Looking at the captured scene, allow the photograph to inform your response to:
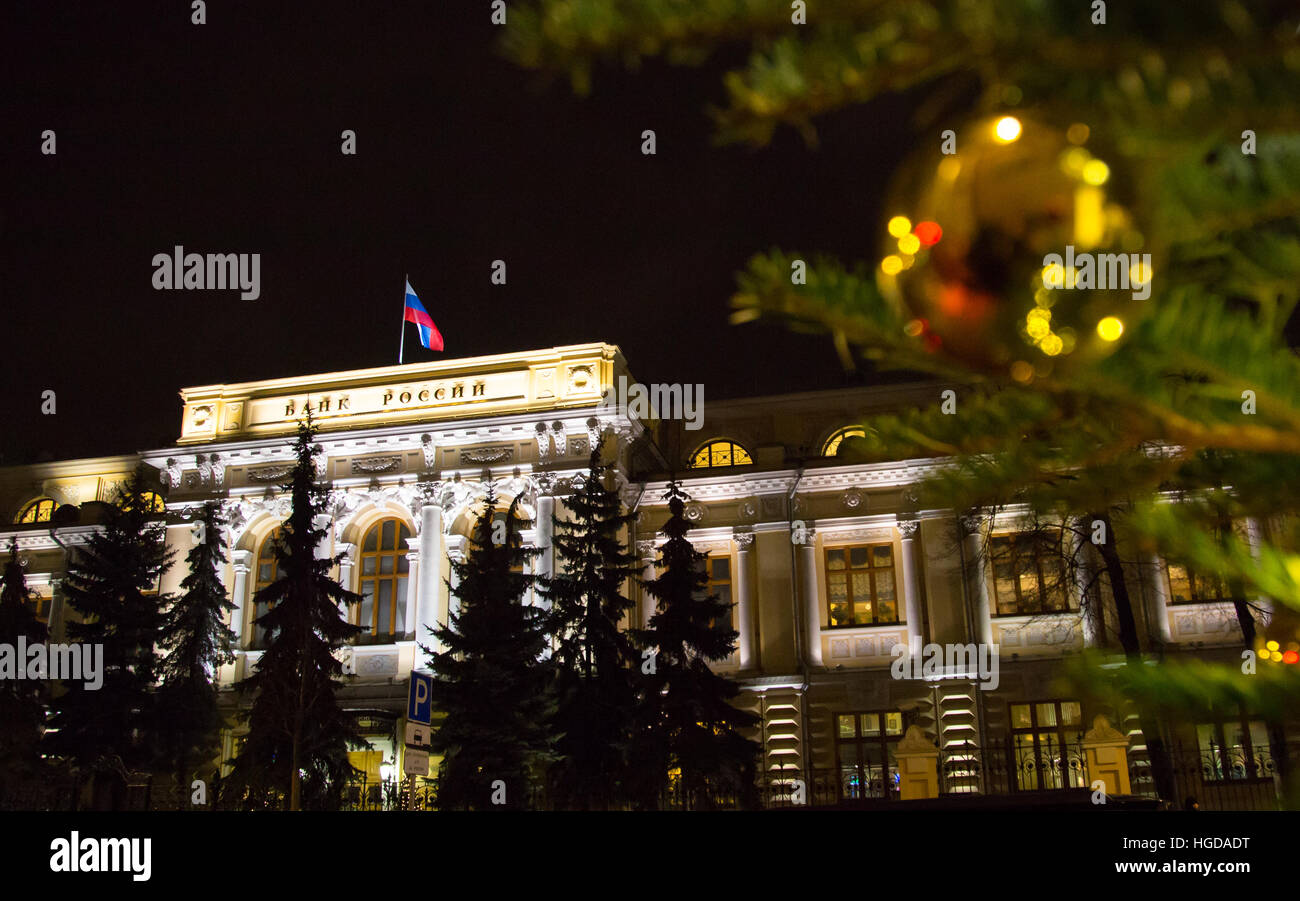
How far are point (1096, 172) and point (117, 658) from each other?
93.9 ft

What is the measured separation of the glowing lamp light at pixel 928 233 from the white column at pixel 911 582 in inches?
1049

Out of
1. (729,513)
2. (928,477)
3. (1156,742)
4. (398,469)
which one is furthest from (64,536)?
(928,477)

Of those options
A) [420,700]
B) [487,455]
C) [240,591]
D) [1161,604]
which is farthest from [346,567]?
[1161,604]

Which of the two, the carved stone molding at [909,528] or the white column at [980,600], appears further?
the carved stone molding at [909,528]

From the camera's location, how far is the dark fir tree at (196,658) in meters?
25.9

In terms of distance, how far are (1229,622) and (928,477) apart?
2737cm

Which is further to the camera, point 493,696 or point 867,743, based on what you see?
point 867,743

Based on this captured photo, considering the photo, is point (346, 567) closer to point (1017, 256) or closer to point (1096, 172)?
point (1017, 256)

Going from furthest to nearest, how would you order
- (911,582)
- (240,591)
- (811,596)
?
(240,591) → (811,596) → (911,582)

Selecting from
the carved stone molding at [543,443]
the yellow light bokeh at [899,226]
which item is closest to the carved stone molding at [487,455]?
the carved stone molding at [543,443]

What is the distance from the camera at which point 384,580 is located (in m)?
29.2

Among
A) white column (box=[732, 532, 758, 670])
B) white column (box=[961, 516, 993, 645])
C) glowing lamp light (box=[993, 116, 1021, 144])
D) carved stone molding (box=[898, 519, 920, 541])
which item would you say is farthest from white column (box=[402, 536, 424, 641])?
glowing lamp light (box=[993, 116, 1021, 144])

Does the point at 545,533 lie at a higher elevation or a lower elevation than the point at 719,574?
higher

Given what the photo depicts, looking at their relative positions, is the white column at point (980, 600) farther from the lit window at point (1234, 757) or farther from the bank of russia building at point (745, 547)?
the lit window at point (1234, 757)
